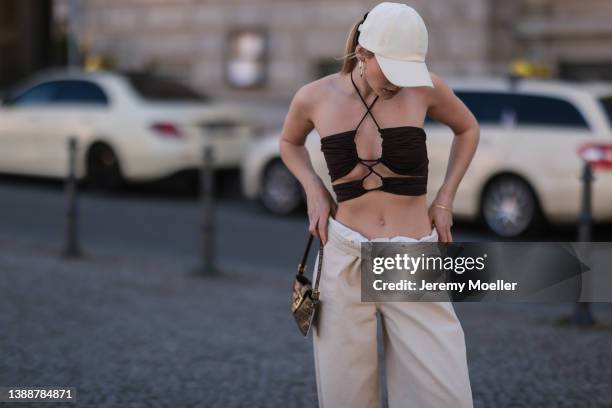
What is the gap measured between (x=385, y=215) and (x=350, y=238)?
0.44 ft

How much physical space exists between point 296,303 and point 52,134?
11.1 meters

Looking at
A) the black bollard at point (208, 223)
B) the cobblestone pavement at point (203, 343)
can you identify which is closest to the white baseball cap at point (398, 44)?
the cobblestone pavement at point (203, 343)

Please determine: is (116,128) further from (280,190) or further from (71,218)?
(71,218)

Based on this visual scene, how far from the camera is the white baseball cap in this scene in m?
3.30

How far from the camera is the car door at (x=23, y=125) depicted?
1446 cm

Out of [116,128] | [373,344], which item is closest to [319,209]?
[373,344]

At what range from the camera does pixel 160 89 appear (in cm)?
1416

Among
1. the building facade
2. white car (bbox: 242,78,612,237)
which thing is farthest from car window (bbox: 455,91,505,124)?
the building facade

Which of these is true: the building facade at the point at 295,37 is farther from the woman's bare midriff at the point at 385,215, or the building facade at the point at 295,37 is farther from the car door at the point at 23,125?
the woman's bare midriff at the point at 385,215

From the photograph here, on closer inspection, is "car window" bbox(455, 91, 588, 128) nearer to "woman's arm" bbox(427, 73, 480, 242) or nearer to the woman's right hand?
"woman's arm" bbox(427, 73, 480, 242)

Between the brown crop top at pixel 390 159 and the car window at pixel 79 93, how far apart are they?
35.0 feet

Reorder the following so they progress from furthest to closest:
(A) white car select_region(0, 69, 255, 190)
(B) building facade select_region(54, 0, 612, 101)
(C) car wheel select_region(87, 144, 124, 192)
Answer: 1. (B) building facade select_region(54, 0, 612, 101)
2. (C) car wheel select_region(87, 144, 124, 192)
3. (A) white car select_region(0, 69, 255, 190)

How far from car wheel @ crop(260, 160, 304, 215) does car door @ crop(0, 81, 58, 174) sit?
343cm

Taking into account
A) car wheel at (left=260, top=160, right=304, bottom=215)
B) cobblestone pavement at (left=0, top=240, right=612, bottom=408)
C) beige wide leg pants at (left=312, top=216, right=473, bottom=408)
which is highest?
beige wide leg pants at (left=312, top=216, right=473, bottom=408)
